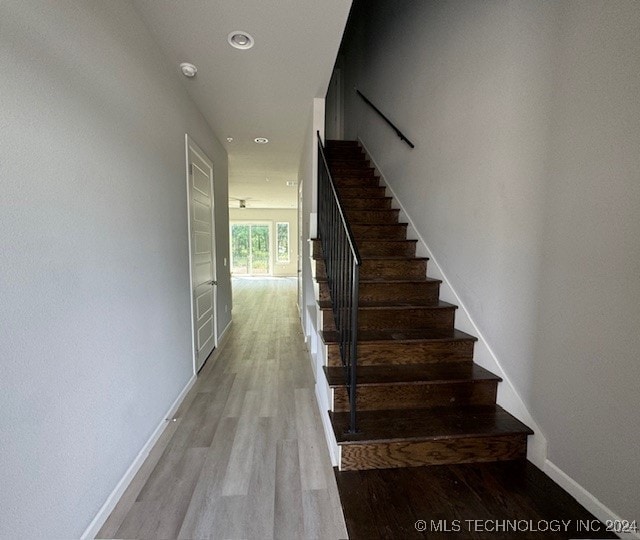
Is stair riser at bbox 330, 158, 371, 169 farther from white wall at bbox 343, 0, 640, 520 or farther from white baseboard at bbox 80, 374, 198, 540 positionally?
white baseboard at bbox 80, 374, 198, 540

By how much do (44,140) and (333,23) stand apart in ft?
5.48

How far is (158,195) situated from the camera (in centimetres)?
194

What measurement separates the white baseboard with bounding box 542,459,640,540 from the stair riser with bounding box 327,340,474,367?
0.70 metres

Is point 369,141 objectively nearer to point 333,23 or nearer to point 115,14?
point 333,23

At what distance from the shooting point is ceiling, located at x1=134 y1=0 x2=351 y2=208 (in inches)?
63.6

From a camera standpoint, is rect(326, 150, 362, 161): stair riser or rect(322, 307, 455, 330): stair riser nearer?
rect(322, 307, 455, 330): stair riser

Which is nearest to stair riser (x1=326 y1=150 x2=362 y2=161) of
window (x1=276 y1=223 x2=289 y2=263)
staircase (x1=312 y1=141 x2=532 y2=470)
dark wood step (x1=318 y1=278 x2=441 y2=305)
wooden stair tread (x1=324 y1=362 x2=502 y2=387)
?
staircase (x1=312 y1=141 x2=532 y2=470)

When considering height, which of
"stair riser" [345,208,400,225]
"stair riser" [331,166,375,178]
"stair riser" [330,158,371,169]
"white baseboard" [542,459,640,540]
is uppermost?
"stair riser" [330,158,371,169]

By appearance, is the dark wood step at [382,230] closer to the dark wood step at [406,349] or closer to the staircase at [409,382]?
the staircase at [409,382]

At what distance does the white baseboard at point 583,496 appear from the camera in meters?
1.17

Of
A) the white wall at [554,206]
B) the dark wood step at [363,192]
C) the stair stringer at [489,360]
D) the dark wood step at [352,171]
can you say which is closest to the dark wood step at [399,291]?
the stair stringer at [489,360]

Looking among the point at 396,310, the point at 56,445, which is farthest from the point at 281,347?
the point at 56,445

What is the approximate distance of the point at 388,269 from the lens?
2.58 metres

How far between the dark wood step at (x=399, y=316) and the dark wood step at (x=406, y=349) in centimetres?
15
